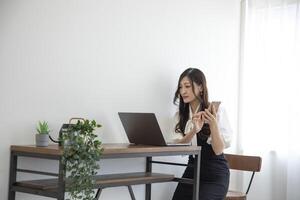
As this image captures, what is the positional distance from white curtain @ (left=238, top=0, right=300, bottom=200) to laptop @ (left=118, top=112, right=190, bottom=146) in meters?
1.33

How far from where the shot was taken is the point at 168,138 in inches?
133

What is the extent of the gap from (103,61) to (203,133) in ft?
2.75

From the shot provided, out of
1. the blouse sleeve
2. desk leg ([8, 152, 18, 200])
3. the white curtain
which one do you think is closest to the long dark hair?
the blouse sleeve

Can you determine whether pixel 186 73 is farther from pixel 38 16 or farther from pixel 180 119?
pixel 38 16

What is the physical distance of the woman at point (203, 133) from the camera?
2.92 m

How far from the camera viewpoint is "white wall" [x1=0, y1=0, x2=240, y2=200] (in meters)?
2.42

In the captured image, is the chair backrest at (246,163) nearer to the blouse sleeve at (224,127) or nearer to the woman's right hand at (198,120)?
the blouse sleeve at (224,127)

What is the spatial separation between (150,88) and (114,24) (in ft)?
1.81

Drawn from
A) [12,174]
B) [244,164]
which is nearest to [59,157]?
[12,174]

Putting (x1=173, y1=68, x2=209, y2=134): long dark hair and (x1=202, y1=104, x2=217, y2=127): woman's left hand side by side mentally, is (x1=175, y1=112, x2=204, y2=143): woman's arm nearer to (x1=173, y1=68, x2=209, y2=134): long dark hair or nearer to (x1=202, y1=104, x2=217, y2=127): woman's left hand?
(x1=202, y1=104, x2=217, y2=127): woman's left hand

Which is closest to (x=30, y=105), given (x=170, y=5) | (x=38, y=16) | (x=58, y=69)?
(x=58, y=69)

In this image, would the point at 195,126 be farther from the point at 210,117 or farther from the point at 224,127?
the point at 224,127

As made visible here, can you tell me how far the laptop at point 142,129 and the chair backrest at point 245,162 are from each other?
81cm

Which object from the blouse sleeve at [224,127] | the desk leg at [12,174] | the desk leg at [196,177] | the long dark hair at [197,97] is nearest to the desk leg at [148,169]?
the long dark hair at [197,97]
